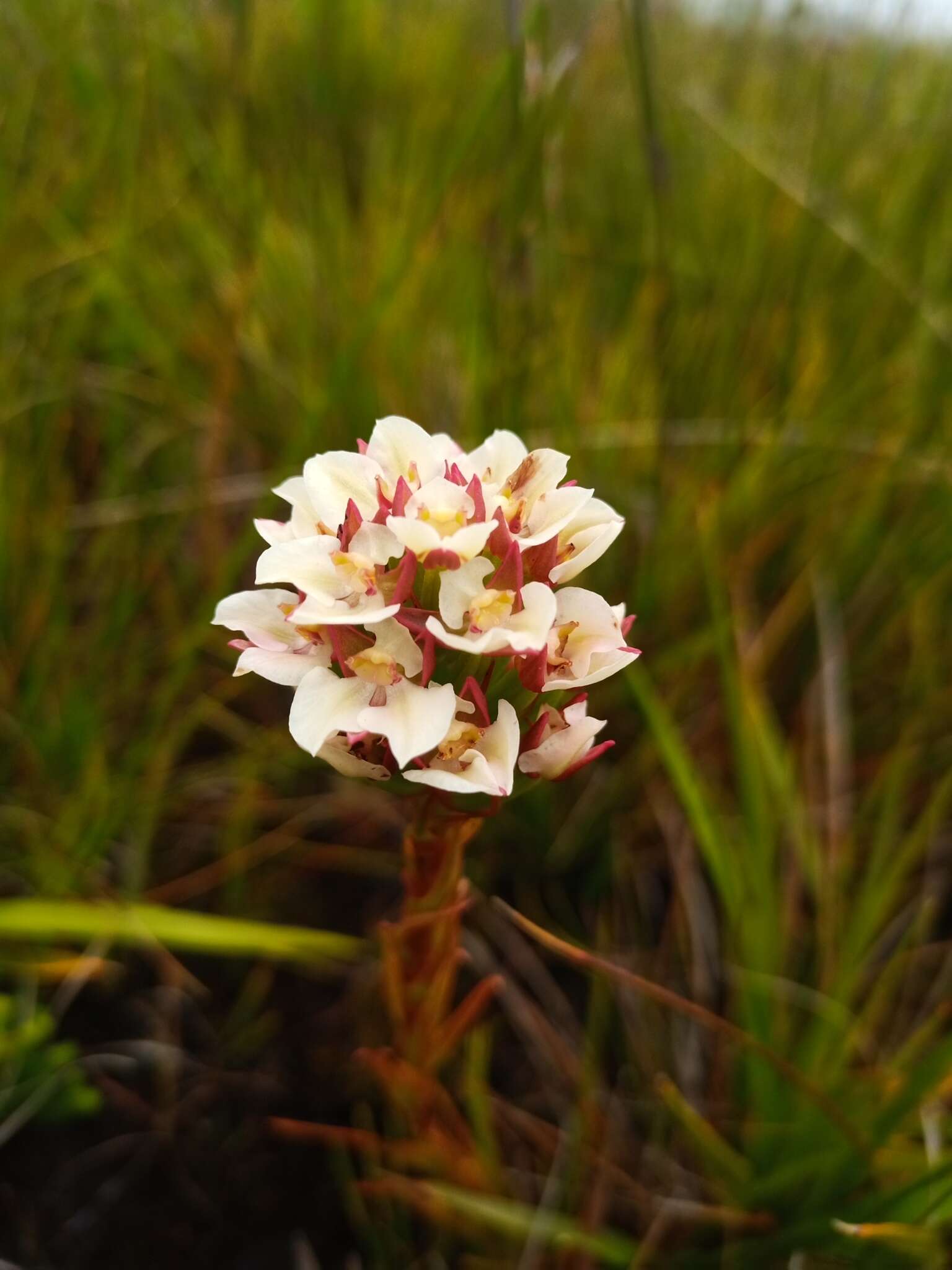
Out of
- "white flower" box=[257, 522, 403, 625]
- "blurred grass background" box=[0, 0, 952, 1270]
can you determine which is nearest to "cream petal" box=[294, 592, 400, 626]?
A: "white flower" box=[257, 522, 403, 625]

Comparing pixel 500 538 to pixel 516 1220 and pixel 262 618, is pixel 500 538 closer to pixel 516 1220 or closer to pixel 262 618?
pixel 262 618

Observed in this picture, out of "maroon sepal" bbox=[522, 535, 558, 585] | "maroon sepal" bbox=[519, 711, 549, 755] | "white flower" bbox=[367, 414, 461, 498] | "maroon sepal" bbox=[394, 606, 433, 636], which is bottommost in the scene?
"maroon sepal" bbox=[519, 711, 549, 755]

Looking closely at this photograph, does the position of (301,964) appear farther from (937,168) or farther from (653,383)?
(937,168)

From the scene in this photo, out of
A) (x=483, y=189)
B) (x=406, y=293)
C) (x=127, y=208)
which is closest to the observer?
(x=127, y=208)

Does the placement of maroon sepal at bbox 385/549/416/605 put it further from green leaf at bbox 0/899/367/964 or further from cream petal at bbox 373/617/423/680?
green leaf at bbox 0/899/367/964

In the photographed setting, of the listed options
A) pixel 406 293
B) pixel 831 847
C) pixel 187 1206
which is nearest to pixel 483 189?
pixel 406 293

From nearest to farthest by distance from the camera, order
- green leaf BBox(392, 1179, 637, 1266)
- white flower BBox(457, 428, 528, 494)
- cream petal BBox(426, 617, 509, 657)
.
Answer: cream petal BBox(426, 617, 509, 657), white flower BBox(457, 428, 528, 494), green leaf BBox(392, 1179, 637, 1266)
